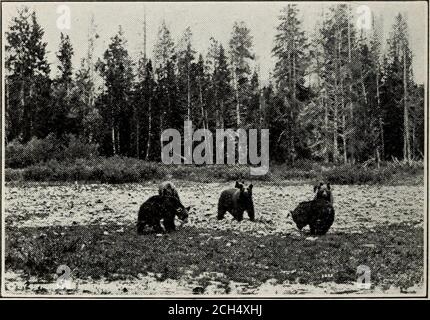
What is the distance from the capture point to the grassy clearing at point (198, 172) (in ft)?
33.7

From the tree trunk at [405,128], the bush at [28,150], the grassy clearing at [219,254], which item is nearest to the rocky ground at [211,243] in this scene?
the grassy clearing at [219,254]

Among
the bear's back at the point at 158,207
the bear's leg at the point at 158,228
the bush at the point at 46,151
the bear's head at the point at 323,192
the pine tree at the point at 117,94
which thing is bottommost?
the bear's leg at the point at 158,228

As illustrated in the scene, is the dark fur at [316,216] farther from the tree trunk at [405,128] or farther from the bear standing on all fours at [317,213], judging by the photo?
the tree trunk at [405,128]

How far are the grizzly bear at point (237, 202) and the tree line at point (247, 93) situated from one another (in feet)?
2.46

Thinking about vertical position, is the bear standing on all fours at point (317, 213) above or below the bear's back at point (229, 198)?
below

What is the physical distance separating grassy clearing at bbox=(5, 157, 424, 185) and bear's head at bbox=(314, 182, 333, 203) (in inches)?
5.4

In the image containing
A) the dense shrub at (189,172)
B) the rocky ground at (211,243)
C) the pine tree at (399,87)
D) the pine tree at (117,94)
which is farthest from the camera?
the pine tree at (117,94)

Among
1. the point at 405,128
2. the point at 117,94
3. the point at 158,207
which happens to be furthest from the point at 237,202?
the point at 405,128

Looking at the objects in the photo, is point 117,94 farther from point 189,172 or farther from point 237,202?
point 237,202

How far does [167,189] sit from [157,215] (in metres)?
0.46

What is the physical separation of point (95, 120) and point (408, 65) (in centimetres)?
521

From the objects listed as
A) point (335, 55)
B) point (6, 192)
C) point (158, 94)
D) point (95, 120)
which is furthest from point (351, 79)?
point (6, 192)

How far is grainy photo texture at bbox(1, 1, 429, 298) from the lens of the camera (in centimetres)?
1004

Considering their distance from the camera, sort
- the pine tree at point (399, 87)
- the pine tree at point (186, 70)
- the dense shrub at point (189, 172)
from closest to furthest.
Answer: the pine tree at point (399, 87) → the dense shrub at point (189, 172) → the pine tree at point (186, 70)
